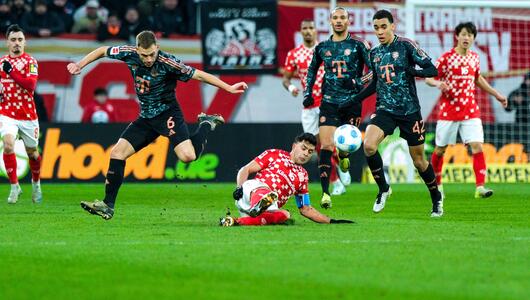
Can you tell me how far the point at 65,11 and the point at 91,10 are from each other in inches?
24.8

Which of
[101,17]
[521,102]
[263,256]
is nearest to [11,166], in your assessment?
[263,256]

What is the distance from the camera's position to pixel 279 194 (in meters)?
11.9

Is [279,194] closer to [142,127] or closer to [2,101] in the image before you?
[142,127]

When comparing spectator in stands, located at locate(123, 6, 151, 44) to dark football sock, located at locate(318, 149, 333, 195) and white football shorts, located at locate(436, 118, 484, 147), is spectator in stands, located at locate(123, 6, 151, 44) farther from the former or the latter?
dark football sock, located at locate(318, 149, 333, 195)

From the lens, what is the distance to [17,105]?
16.7m

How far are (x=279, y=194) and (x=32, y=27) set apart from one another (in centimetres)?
1453

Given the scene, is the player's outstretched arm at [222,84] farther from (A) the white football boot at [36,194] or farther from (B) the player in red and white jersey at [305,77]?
(B) the player in red and white jersey at [305,77]

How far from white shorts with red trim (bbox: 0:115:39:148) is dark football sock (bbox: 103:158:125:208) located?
416 cm

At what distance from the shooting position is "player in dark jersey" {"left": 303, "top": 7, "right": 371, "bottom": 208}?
51.7 ft

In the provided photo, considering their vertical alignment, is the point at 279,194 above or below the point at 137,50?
below

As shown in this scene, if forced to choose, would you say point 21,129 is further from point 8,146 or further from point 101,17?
point 101,17

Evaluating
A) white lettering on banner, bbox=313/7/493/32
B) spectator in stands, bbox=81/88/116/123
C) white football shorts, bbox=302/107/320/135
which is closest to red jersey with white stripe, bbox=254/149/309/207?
white football shorts, bbox=302/107/320/135

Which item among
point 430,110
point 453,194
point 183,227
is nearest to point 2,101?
point 183,227

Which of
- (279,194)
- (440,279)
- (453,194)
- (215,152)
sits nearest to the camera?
(440,279)
